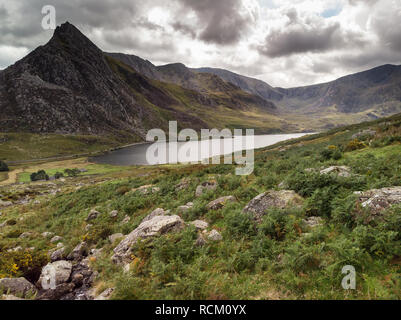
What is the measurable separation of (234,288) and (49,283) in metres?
7.14

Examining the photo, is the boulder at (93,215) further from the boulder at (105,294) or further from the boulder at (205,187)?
the boulder at (105,294)

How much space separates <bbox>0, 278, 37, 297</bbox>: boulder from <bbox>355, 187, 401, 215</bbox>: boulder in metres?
11.9

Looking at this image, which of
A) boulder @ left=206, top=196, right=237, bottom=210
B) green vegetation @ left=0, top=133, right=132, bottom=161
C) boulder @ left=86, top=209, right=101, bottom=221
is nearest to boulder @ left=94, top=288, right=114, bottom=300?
boulder @ left=206, top=196, right=237, bottom=210

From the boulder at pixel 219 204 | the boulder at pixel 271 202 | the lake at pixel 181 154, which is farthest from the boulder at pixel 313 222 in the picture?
the lake at pixel 181 154

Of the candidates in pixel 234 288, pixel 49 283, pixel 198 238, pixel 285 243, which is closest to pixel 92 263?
pixel 49 283

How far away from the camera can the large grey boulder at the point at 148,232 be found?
8159 millimetres

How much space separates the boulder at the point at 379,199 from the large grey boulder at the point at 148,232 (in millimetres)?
7020

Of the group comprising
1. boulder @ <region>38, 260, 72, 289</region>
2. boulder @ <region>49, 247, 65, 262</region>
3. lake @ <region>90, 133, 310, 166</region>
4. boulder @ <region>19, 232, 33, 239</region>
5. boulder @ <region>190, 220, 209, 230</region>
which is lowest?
boulder @ <region>19, 232, 33, 239</region>

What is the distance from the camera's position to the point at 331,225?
7.04m

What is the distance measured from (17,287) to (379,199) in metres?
12.9

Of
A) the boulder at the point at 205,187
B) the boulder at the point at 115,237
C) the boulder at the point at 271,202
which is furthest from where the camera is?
the boulder at the point at 205,187

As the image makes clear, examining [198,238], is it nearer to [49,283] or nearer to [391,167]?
[49,283]

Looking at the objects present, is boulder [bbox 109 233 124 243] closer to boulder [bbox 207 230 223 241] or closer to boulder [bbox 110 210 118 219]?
boulder [bbox 110 210 118 219]

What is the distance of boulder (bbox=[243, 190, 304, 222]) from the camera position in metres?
8.72
